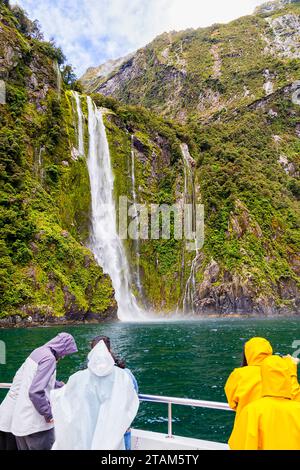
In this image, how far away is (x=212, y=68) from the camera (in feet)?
342

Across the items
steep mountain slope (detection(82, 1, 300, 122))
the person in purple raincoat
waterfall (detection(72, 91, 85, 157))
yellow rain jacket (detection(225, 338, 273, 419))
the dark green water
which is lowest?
the dark green water

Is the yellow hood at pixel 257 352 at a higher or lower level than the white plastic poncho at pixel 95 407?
higher

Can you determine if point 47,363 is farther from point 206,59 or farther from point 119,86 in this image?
point 119,86

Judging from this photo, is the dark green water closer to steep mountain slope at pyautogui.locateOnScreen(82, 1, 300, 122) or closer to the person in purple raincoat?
the person in purple raincoat

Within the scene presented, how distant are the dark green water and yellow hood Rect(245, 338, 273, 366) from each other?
5.66m

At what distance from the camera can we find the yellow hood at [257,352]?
295 centimetres

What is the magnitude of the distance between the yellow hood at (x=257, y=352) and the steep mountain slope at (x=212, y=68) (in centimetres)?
9528

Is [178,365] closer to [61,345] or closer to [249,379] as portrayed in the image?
[61,345]

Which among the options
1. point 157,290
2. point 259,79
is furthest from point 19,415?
point 259,79

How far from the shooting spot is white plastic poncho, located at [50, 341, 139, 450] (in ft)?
9.10

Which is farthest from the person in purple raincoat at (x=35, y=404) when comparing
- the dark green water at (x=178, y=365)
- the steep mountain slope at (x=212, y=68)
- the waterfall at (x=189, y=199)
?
the steep mountain slope at (x=212, y=68)

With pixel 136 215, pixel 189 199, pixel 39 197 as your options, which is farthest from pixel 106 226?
pixel 189 199

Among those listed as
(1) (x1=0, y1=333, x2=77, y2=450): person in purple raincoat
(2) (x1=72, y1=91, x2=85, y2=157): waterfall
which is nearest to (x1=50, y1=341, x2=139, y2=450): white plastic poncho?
(1) (x1=0, y1=333, x2=77, y2=450): person in purple raincoat

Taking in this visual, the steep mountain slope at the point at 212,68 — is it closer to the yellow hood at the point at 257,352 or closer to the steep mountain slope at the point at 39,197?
the steep mountain slope at the point at 39,197
